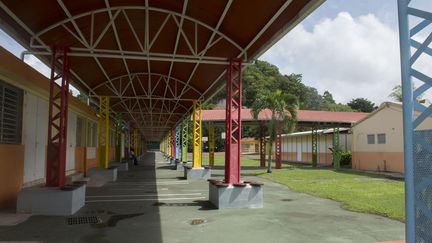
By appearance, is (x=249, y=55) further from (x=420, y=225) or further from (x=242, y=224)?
(x=420, y=225)

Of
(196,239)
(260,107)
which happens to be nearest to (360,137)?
(260,107)

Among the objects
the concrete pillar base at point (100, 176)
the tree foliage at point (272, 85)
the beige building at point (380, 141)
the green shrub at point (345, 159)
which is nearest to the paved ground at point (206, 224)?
the concrete pillar base at point (100, 176)

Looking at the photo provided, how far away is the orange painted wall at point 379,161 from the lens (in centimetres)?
2820

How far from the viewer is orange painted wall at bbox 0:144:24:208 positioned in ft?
36.2

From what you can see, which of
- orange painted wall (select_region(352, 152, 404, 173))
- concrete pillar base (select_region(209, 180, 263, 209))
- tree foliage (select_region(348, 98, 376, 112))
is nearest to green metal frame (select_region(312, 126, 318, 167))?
orange painted wall (select_region(352, 152, 404, 173))

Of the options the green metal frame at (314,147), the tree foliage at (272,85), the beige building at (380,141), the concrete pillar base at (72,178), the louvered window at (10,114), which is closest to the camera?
the louvered window at (10,114)

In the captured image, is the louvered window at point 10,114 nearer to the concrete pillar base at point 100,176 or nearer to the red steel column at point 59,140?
the red steel column at point 59,140

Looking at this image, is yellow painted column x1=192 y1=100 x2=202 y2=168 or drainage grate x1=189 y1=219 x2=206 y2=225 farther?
yellow painted column x1=192 y1=100 x2=202 y2=168

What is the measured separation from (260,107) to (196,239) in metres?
21.3

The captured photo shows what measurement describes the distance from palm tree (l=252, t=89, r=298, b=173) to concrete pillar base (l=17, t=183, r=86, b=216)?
19160mm

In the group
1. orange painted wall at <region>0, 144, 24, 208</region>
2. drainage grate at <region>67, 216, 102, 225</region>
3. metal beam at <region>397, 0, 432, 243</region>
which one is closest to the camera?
metal beam at <region>397, 0, 432, 243</region>

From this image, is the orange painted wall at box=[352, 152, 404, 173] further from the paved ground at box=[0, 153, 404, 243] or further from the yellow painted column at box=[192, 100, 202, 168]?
the paved ground at box=[0, 153, 404, 243]

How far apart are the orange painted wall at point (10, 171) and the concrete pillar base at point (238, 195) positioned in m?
5.59

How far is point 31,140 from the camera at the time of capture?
13711 millimetres
